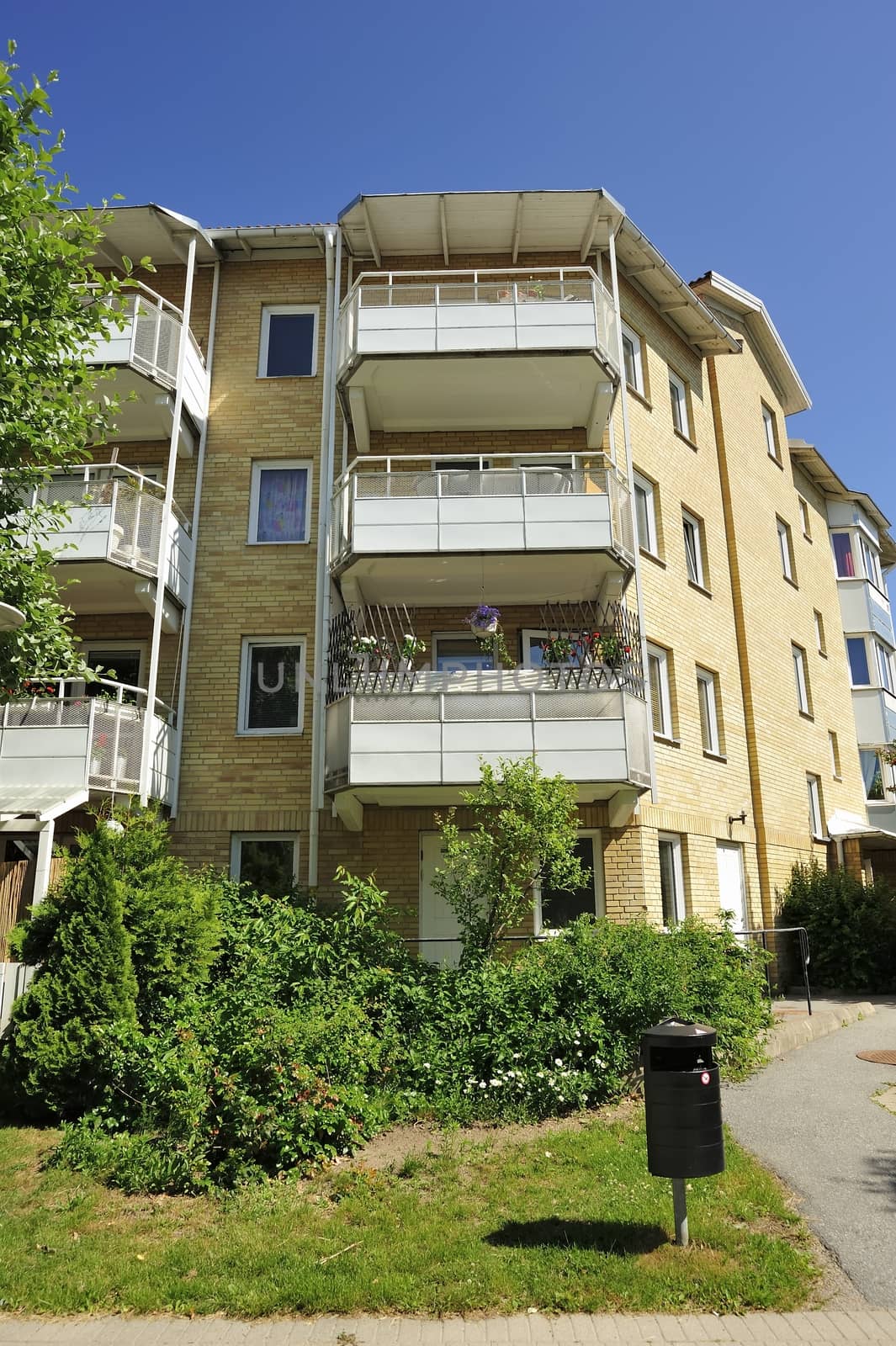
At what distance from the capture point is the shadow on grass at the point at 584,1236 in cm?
541

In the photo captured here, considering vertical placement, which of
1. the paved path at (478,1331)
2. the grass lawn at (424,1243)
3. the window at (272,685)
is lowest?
the paved path at (478,1331)

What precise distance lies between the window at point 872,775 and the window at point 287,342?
60.2 feet

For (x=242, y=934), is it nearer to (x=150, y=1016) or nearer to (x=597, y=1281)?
(x=150, y=1016)

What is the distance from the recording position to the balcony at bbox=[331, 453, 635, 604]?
1423 centimetres

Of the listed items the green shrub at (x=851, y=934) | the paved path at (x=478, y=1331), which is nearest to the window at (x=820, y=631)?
the green shrub at (x=851, y=934)

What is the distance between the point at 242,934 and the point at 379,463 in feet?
28.1

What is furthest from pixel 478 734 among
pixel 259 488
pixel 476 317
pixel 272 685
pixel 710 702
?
pixel 476 317

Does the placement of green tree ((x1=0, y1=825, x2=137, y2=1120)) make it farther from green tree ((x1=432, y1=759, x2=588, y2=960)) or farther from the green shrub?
the green shrub

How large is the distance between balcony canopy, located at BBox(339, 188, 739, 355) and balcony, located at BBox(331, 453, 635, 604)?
15.5 feet

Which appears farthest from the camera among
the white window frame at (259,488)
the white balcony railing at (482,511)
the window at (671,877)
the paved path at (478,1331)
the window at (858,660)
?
the window at (858,660)

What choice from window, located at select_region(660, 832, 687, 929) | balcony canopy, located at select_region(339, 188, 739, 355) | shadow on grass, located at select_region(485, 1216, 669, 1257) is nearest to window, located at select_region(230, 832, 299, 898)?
window, located at select_region(660, 832, 687, 929)

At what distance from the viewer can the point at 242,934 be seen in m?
10.4

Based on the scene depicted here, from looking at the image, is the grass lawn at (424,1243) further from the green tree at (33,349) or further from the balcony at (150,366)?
the balcony at (150,366)

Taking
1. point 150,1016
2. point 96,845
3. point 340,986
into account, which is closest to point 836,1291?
point 340,986
